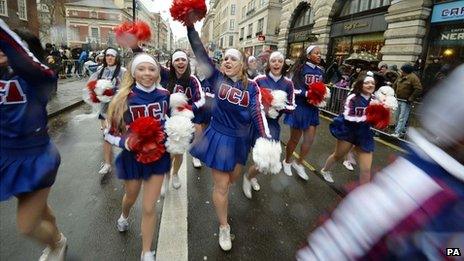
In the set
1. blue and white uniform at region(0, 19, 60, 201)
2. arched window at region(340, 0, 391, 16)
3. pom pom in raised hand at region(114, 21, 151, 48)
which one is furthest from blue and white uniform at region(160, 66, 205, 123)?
arched window at region(340, 0, 391, 16)

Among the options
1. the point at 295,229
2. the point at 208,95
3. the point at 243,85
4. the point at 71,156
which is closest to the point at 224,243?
the point at 295,229

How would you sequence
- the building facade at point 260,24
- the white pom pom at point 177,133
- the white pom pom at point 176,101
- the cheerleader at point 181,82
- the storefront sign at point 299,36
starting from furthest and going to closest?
1. the building facade at point 260,24
2. the storefront sign at point 299,36
3. the cheerleader at point 181,82
4. the white pom pom at point 176,101
5. the white pom pom at point 177,133

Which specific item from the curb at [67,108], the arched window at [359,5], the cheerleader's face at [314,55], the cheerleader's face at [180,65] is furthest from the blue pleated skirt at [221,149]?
the arched window at [359,5]

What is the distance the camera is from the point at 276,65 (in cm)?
483

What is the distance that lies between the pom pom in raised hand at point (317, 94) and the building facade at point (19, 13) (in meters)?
30.2

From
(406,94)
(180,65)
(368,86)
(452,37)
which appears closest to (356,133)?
(368,86)

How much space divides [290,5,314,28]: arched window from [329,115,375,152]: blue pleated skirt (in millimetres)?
21286

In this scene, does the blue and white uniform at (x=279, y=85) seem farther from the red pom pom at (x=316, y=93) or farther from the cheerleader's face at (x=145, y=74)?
the cheerleader's face at (x=145, y=74)

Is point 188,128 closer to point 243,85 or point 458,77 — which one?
point 243,85

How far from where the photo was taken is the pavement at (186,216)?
3195 mm

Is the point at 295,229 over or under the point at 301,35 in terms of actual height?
under

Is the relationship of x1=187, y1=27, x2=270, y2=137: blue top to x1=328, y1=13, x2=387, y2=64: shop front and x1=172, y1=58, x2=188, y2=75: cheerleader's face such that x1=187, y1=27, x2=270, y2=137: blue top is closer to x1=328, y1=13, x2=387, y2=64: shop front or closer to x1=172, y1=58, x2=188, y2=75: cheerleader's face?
x1=172, y1=58, x2=188, y2=75: cheerleader's face

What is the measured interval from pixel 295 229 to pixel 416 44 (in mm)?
12548

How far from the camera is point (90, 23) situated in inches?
3174
